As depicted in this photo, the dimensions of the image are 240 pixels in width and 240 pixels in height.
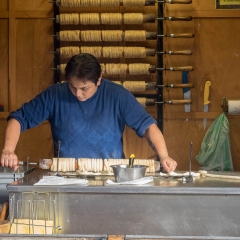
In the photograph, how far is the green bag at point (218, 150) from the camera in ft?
17.7

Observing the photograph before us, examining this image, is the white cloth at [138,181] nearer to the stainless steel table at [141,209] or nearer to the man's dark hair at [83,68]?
the stainless steel table at [141,209]

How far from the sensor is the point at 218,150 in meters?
5.43

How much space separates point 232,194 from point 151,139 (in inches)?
46.0

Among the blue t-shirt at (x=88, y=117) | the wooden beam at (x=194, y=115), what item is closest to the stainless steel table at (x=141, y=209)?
the blue t-shirt at (x=88, y=117)

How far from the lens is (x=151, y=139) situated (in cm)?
384

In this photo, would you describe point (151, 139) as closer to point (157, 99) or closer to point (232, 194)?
point (232, 194)

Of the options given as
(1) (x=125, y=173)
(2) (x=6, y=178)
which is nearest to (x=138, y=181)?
(1) (x=125, y=173)

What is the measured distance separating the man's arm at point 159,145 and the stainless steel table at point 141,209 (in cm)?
62

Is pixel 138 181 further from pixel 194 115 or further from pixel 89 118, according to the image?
pixel 194 115

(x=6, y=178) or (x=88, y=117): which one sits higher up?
(x=88, y=117)

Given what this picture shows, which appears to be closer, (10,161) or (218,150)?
(10,161)

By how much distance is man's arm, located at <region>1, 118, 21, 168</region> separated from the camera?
341cm

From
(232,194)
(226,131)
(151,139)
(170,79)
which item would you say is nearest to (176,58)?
(170,79)

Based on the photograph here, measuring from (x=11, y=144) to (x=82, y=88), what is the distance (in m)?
0.59
